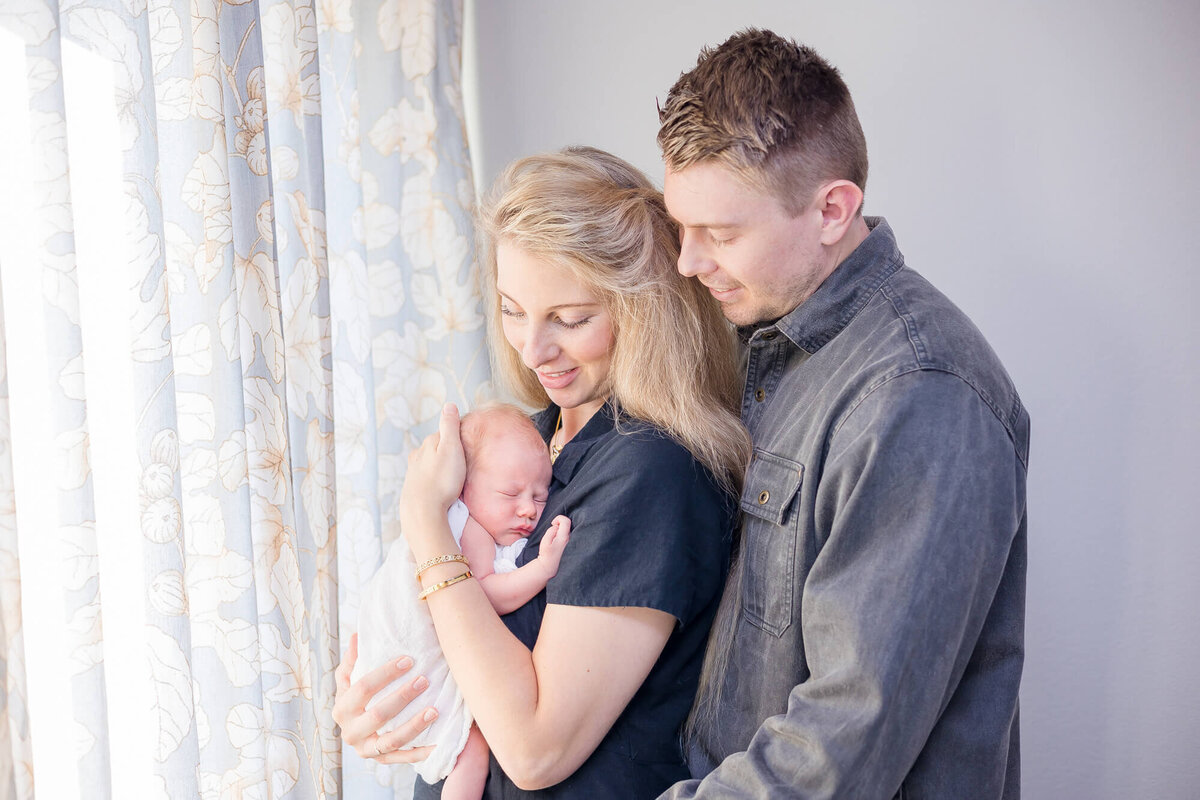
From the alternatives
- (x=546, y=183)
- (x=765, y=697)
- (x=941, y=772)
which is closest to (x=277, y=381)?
(x=546, y=183)

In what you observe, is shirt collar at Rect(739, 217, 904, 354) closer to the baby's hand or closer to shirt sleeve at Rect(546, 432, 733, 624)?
shirt sleeve at Rect(546, 432, 733, 624)

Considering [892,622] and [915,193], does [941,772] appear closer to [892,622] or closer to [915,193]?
[892,622]

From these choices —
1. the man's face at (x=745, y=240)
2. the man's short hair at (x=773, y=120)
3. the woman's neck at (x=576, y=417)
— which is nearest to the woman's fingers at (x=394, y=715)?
the woman's neck at (x=576, y=417)

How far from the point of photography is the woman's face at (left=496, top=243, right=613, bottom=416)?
55.9 inches

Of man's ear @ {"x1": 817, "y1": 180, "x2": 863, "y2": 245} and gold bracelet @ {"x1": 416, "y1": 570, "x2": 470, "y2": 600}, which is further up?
man's ear @ {"x1": 817, "y1": 180, "x2": 863, "y2": 245}

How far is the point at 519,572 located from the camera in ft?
4.60

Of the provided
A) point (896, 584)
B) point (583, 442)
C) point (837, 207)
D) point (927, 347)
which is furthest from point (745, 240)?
point (896, 584)

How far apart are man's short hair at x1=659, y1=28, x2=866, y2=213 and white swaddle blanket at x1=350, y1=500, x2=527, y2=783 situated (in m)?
0.73

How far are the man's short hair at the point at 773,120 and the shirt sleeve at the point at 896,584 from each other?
35cm

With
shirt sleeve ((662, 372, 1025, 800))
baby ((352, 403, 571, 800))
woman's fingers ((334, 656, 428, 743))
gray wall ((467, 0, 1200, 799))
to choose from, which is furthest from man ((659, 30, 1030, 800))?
gray wall ((467, 0, 1200, 799))

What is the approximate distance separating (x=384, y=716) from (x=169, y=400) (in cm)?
64

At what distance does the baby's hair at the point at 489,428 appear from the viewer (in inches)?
62.2

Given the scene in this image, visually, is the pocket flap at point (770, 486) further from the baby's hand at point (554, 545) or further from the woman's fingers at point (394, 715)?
the woman's fingers at point (394, 715)

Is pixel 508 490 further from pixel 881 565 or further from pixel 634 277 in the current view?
pixel 881 565
